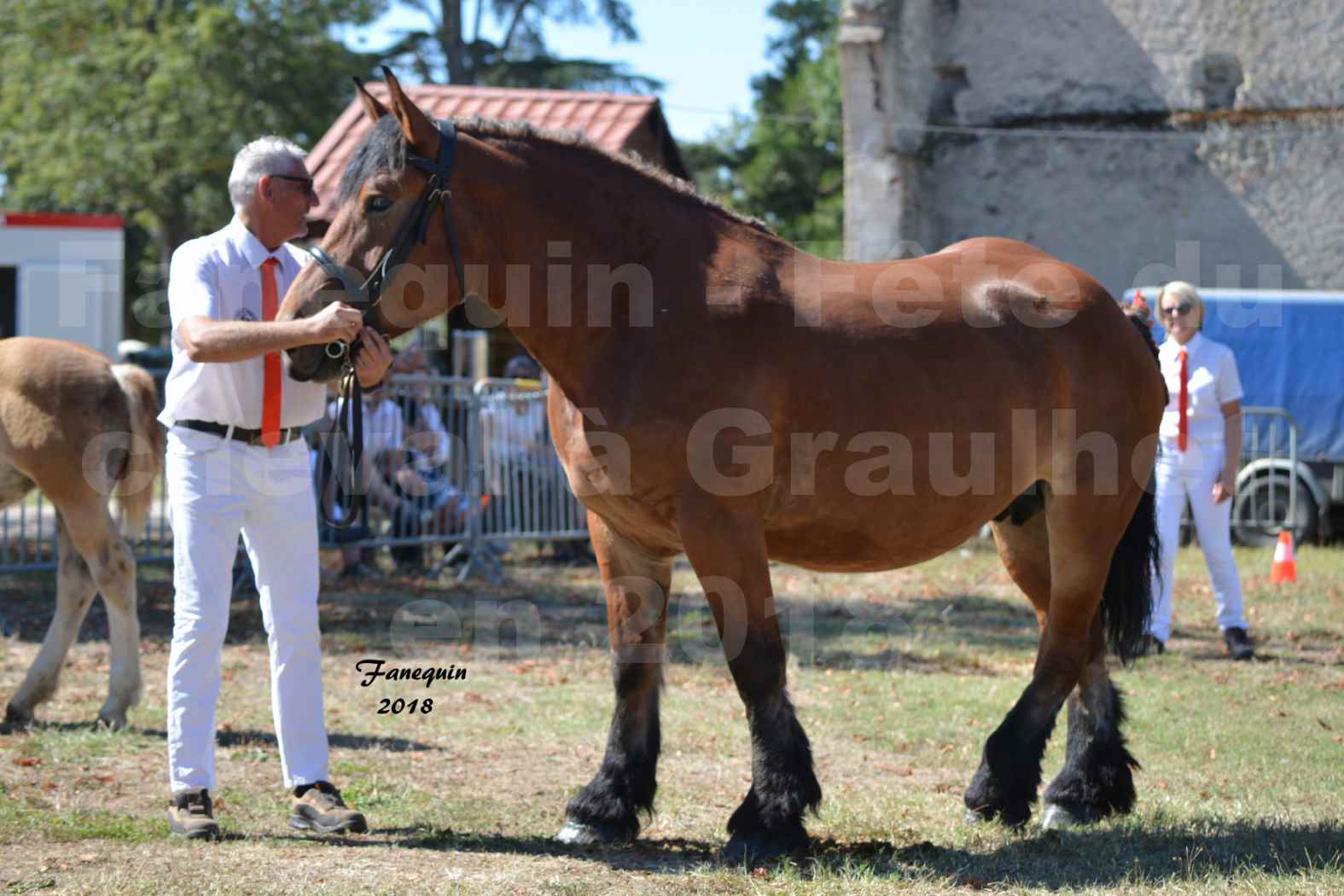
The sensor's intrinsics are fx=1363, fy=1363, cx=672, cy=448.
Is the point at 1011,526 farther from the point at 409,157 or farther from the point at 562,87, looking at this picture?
the point at 562,87

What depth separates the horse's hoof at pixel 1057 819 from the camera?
470 centimetres

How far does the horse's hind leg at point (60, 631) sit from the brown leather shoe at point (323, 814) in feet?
7.32

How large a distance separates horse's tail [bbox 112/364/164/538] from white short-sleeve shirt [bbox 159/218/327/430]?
2.09 metres

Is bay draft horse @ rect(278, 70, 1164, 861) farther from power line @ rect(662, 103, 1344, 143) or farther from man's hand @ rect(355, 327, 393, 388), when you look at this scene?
power line @ rect(662, 103, 1344, 143)

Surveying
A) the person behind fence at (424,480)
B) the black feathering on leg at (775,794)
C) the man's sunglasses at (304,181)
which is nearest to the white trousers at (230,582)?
the man's sunglasses at (304,181)

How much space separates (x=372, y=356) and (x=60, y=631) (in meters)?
3.24

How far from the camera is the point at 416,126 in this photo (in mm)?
3973

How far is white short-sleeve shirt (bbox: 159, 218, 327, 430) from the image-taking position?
4.42 m

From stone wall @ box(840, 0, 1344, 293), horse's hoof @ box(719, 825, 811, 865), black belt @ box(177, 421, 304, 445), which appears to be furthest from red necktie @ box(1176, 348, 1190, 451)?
stone wall @ box(840, 0, 1344, 293)

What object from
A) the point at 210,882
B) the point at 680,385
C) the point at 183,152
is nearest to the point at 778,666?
the point at 680,385

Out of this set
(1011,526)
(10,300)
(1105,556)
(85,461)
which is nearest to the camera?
(1105,556)

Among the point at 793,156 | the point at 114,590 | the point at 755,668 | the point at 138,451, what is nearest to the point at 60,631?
the point at 114,590

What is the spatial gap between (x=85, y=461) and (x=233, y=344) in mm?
2568

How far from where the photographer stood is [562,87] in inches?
1318
